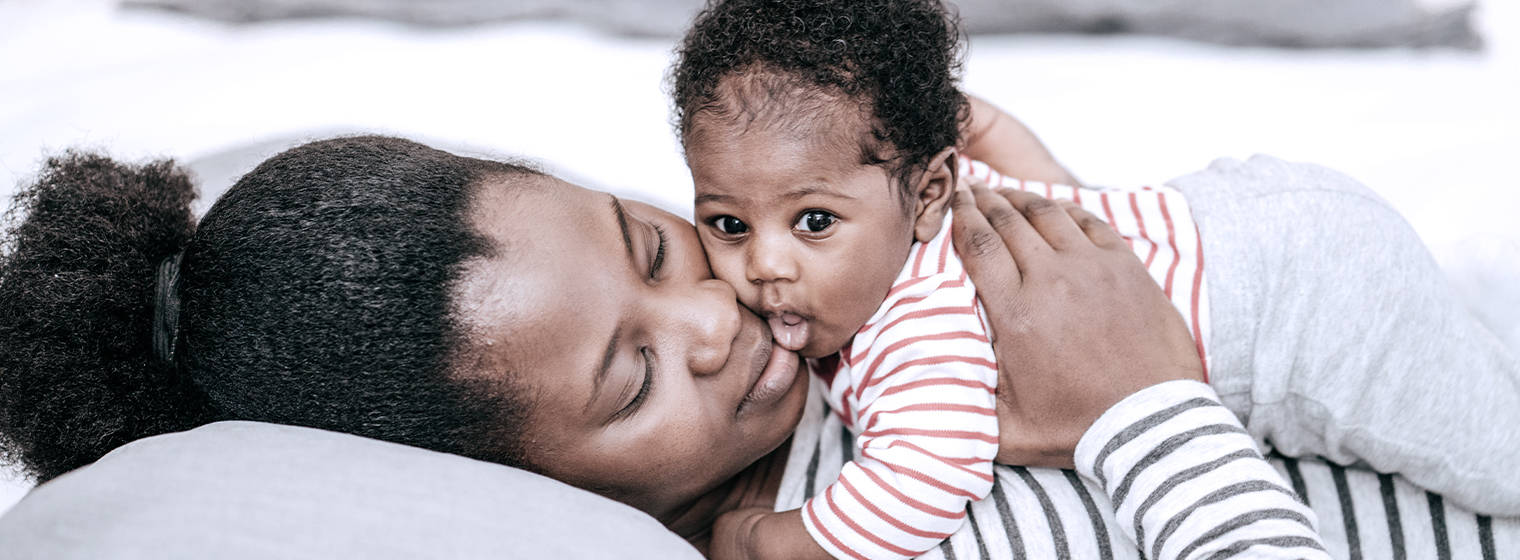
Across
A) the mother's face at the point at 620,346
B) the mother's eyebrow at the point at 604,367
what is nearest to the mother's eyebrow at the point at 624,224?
the mother's face at the point at 620,346

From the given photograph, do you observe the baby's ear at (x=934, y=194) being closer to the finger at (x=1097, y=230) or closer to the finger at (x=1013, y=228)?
the finger at (x=1013, y=228)

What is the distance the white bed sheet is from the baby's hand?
73cm

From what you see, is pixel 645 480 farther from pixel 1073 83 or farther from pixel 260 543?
pixel 1073 83

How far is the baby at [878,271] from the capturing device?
0.99 meters

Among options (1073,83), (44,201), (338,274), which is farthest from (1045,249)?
(44,201)

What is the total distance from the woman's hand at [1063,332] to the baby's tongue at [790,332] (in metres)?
0.24

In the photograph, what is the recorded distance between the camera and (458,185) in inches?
37.1

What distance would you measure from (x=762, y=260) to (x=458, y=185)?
0.36m

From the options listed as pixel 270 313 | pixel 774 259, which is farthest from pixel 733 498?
pixel 270 313

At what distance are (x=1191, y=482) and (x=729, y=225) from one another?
61 cm

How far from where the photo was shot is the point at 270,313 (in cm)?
88

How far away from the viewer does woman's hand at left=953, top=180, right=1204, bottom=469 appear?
1.04m

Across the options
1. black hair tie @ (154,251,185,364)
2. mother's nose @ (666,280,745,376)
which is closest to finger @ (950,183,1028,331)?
mother's nose @ (666,280,745,376)

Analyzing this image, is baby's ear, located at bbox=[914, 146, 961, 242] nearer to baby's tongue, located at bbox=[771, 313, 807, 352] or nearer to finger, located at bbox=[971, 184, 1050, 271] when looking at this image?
finger, located at bbox=[971, 184, 1050, 271]
